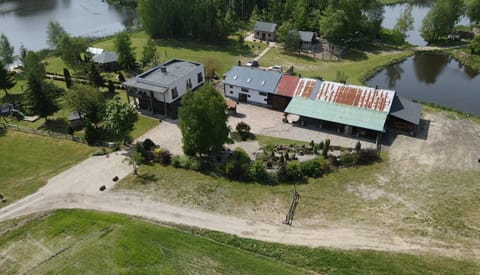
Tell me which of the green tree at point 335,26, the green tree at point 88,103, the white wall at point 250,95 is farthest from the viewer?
the green tree at point 335,26

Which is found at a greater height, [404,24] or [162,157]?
[404,24]

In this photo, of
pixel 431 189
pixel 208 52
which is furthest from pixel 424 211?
pixel 208 52

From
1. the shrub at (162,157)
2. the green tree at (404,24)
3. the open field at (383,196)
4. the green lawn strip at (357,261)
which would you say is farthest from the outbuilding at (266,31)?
the green lawn strip at (357,261)

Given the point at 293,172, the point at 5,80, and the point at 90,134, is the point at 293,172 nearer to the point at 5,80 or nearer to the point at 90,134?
the point at 90,134

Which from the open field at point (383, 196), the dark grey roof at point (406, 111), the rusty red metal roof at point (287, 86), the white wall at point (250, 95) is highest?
the rusty red metal roof at point (287, 86)

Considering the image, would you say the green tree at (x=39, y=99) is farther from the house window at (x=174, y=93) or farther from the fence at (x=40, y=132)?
the house window at (x=174, y=93)

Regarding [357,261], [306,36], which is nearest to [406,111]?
[357,261]

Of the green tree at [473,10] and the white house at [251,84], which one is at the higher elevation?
Answer: the green tree at [473,10]

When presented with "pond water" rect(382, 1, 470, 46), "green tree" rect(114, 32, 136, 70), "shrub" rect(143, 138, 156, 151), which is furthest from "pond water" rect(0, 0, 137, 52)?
"pond water" rect(382, 1, 470, 46)
